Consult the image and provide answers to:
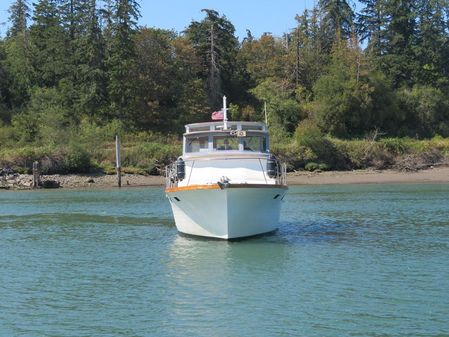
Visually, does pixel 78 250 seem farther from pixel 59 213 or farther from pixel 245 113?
pixel 245 113

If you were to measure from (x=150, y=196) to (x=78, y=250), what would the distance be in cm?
1953

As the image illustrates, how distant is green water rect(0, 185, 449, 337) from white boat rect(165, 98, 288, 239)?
617 millimetres

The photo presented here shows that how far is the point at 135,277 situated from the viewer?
593 inches

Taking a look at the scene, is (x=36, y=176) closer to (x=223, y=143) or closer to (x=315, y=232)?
(x=223, y=143)

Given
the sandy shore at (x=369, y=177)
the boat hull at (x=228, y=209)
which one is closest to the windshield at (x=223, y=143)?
the boat hull at (x=228, y=209)

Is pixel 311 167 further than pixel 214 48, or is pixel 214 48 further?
pixel 214 48

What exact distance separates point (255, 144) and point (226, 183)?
14.1 ft

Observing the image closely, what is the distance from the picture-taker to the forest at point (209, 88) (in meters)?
56.0

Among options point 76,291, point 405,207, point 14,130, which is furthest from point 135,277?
point 14,130

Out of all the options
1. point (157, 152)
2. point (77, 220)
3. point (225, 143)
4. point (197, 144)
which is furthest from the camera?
point (157, 152)

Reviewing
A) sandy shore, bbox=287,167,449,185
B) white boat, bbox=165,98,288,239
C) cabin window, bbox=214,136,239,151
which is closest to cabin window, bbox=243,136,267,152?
white boat, bbox=165,98,288,239

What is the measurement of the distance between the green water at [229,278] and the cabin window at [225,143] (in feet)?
11.3

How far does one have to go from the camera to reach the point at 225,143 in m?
21.3

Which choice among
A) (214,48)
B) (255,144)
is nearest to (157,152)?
(214,48)
